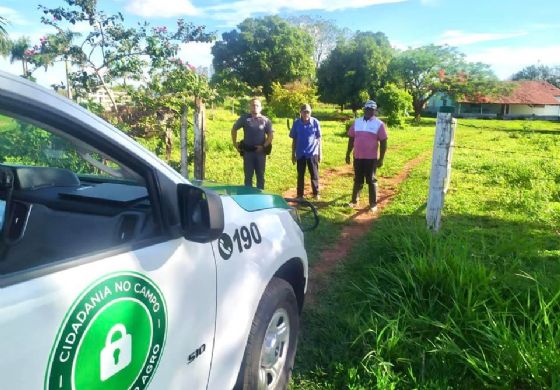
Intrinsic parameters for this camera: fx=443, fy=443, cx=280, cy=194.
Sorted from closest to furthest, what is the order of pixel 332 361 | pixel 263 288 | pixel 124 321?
pixel 124 321 → pixel 263 288 → pixel 332 361

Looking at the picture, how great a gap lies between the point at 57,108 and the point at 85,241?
594 mm

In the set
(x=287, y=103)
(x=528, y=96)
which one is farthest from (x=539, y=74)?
(x=287, y=103)

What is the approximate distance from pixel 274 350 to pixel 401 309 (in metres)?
1.35

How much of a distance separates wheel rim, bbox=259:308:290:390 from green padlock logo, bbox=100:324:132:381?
3.01 feet

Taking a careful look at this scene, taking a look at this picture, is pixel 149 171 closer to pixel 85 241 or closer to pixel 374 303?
pixel 85 241

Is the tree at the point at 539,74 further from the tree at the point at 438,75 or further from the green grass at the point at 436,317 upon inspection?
the green grass at the point at 436,317

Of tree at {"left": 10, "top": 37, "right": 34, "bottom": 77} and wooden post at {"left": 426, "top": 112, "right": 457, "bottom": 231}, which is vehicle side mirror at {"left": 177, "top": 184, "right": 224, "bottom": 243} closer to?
wooden post at {"left": 426, "top": 112, "right": 457, "bottom": 231}

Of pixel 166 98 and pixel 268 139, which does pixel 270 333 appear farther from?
pixel 166 98

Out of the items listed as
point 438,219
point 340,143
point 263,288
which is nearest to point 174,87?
point 438,219

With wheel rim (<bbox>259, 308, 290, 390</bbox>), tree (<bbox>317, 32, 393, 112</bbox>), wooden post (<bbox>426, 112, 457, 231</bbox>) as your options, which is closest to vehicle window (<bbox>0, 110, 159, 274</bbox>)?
wheel rim (<bbox>259, 308, 290, 390</bbox>)

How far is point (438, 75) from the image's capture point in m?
51.3

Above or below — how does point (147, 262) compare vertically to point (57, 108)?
below

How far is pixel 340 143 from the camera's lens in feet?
54.4

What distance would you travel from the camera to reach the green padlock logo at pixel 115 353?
1.31 meters
